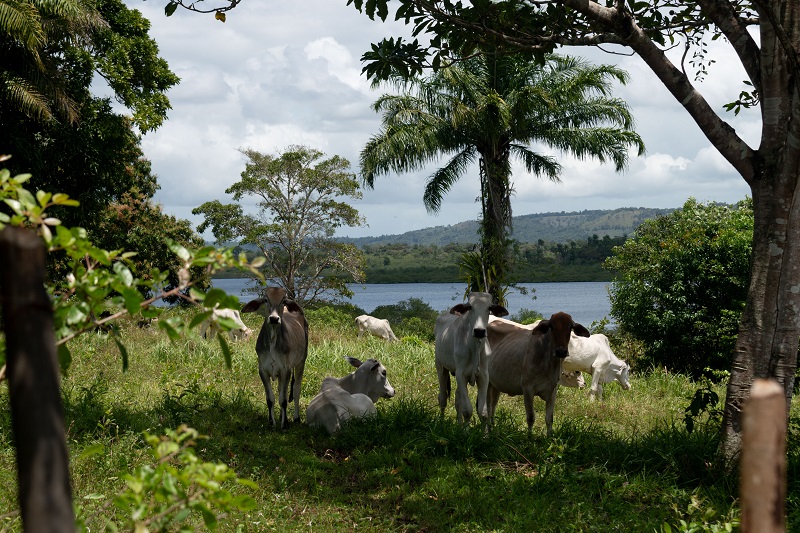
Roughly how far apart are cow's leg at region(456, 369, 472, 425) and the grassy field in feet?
1.36

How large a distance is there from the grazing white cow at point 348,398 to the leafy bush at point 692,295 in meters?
7.37

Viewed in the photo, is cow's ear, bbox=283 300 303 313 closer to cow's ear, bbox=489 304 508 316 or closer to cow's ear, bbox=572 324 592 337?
cow's ear, bbox=489 304 508 316

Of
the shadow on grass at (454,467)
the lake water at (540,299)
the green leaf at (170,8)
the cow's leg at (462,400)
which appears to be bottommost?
the lake water at (540,299)

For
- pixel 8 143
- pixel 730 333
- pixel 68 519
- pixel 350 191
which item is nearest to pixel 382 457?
pixel 68 519

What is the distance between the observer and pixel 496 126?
82.4ft

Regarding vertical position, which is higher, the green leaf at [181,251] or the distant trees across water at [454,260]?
the green leaf at [181,251]

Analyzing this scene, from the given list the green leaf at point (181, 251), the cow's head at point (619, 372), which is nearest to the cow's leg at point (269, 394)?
the cow's head at point (619, 372)

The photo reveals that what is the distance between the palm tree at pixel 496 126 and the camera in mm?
25766

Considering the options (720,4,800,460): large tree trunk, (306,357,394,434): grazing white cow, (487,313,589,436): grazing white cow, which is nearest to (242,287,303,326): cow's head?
(306,357,394,434): grazing white cow

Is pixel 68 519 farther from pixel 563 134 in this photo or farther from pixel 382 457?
pixel 563 134

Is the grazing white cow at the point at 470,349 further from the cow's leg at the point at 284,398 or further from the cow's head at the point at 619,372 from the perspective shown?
the cow's head at the point at 619,372

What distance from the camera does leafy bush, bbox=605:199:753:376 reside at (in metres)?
15.2

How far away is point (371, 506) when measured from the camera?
23.0ft

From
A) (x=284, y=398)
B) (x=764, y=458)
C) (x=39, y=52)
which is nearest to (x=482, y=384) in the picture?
(x=284, y=398)
